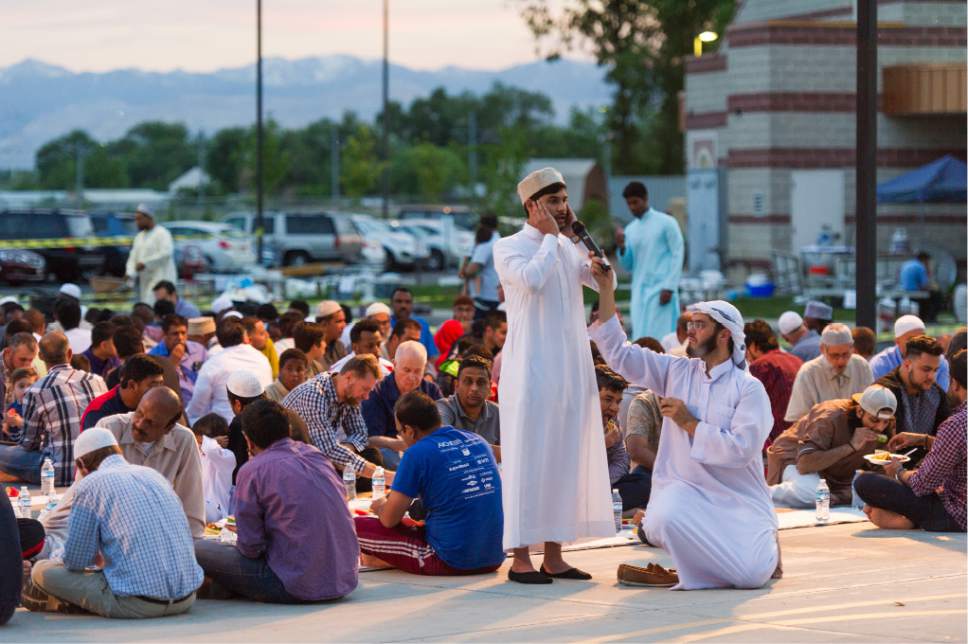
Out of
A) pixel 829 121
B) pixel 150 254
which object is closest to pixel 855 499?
pixel 150 254

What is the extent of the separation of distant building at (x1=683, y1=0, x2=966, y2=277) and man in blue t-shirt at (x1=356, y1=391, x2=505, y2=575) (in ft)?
89.6

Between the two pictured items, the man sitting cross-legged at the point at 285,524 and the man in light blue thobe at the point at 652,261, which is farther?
the man in light blue thobe at the point at 652,261

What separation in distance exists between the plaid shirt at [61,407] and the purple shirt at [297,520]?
377 cm

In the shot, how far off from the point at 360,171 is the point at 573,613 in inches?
2185

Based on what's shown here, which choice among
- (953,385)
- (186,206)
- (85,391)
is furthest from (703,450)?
(186,206)

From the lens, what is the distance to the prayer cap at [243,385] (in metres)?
9.73

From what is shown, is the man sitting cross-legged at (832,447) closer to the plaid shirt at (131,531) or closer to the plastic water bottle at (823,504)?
the plastic water bottle at (823,504)

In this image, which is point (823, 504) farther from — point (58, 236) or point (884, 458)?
point (58, 236)

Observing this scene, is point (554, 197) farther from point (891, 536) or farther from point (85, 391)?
point (85, 391)

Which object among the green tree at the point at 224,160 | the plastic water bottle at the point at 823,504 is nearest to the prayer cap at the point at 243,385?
the plastic water bottle at the point at 823,504

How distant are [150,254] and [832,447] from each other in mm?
13250

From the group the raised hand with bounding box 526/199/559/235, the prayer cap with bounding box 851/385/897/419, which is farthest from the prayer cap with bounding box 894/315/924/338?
the raised hand with bounding box 526/199/559/235

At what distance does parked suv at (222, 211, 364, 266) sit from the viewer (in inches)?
1746

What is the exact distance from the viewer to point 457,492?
857 cm
